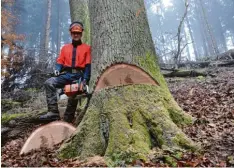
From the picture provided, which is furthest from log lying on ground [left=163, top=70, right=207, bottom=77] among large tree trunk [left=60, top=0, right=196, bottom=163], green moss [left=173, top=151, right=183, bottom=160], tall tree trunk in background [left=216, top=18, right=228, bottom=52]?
tall tree trunk in background [left=216, top=18, right=228, bottom=52]

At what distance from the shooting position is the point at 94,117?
3475 millimetres

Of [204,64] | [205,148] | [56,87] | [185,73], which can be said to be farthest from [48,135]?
[204,64]

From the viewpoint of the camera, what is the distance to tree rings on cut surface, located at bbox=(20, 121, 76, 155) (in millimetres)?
3900

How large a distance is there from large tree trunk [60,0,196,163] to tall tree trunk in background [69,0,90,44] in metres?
3.80

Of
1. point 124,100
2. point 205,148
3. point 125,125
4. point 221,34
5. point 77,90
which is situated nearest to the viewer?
point 205,148

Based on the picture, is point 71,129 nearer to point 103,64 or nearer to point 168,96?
point 103,64

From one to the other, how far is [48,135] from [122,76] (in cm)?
153

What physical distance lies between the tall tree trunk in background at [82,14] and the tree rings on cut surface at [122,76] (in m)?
4.49

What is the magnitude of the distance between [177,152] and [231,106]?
1.97 metres

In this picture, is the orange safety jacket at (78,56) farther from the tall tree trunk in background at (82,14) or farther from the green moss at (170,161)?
the tall tree trunk in background at (82,14)

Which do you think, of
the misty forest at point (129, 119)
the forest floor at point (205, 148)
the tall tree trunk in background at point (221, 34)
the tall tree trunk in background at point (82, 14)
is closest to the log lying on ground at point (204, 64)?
the tall tree trunk in background at point (82, 14)

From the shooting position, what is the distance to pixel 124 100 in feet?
11.0

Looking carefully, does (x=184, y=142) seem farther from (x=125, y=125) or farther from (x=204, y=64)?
(x=204, y=64)

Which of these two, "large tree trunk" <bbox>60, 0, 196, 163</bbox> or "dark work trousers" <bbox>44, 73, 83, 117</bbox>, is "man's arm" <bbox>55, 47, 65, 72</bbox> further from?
"large tree trunk" <bbox>60, 0, 196, 163</bbox>
